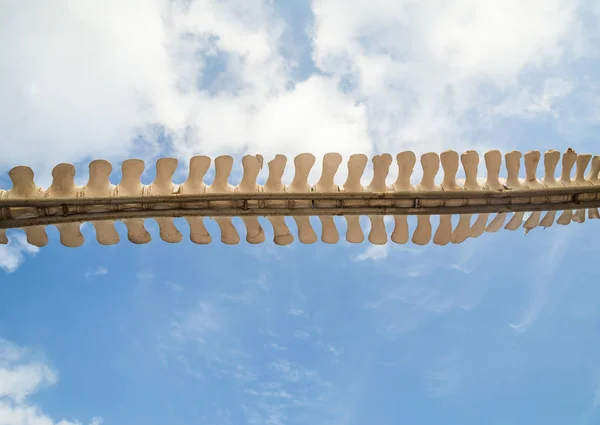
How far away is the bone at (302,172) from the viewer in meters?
9.84

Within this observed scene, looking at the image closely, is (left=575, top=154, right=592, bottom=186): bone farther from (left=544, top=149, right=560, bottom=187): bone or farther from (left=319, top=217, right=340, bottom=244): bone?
(left=319, top=217, right=340, bottom=244): bone

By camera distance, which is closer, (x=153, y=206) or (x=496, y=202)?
(x=153, y=206)

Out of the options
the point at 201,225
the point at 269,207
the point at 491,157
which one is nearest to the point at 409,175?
the point at 491,157

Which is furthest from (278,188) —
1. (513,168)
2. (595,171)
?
(595,171)

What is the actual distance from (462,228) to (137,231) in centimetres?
524

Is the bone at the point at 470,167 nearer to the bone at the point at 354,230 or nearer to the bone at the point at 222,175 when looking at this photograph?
the bone at the point at 354,230

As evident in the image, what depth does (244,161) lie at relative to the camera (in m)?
9.74

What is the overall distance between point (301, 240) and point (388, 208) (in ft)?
4.87

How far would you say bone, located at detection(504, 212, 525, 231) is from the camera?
35.1 feet

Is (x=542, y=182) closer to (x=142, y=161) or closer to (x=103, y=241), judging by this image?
(x=142, y=161)

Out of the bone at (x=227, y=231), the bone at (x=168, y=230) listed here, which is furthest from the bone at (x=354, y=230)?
the bone at (x=168, y=230)

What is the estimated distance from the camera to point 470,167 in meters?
10.2

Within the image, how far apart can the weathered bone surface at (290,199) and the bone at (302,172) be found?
0.02 metres

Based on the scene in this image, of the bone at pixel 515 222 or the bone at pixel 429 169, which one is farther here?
the bone at pixel 515 222
